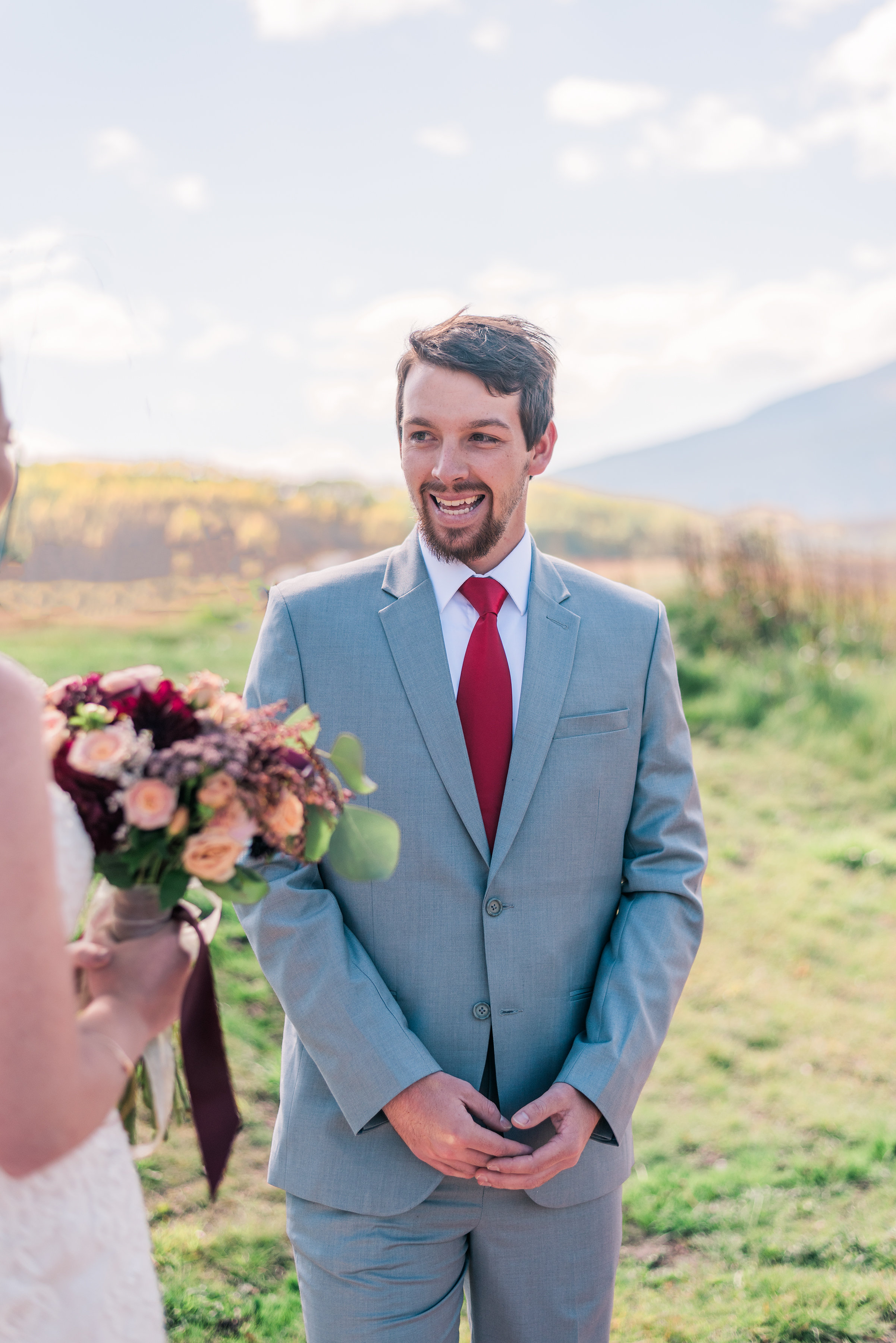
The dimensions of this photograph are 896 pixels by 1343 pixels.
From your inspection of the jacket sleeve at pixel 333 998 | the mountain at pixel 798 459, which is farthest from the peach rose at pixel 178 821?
the mountain at pixel 798 459

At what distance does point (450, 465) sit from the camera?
7.59ft

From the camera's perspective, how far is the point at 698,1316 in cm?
333

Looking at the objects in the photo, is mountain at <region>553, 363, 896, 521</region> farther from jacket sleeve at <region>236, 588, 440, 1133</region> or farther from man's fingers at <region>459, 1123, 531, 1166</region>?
man's fingers at <region>459, 1123, 531, 1166</region>

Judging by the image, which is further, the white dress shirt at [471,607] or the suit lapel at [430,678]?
the white dress shirt at [471,607]

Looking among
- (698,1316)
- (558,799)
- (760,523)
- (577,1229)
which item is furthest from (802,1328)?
(760,523)

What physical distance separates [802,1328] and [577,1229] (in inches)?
59.5

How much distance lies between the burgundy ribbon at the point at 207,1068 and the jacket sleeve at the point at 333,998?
0.34 meters

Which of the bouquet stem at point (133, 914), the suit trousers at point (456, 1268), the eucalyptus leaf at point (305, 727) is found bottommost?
the suit trousers at point (456, 1268)

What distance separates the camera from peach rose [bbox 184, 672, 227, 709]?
1.55 meters

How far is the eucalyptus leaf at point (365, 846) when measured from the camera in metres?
1.67

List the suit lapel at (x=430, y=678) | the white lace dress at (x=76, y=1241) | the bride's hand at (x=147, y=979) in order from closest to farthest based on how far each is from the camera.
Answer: the white lace dress at (x=76, y=1241) → the bride's hand at (x=147, y=979) → the suit lapel at (x=430, y=678)

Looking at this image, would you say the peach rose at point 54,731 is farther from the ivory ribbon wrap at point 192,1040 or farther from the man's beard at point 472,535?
the man's beard at point 472,535

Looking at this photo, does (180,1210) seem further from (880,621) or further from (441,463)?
(880,621)

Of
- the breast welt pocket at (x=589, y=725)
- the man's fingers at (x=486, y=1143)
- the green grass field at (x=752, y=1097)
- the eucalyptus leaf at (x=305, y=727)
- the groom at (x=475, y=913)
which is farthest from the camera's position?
the green grass field at (x=752, y=1097)
